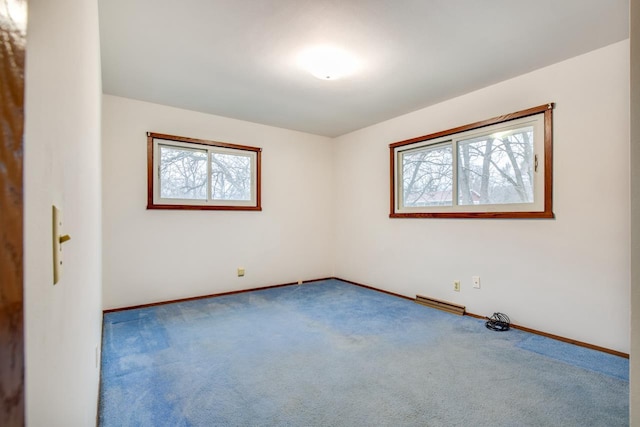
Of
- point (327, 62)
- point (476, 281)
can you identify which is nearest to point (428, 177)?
point (476, 281)

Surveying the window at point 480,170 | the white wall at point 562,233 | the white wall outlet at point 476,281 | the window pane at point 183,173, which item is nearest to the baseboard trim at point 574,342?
the white wall at point 562,233

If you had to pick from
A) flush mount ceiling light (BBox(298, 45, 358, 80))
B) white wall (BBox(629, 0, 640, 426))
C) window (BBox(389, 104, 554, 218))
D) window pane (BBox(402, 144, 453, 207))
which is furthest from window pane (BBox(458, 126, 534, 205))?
white wall (BBox(629, 0, 640, 426))

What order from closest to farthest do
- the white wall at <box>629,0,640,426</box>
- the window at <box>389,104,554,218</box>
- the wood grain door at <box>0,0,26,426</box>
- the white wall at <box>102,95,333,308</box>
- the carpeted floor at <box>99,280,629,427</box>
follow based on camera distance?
the wood grain door at <box>0,0,26,426</box> → the white wall at <box>629,0,640,426</box> → the carpeted floor at <box>99,280,629,427</box> → the window at <box>389,104,554,218</box> → the white wall at <box>102,95,333,308</box>

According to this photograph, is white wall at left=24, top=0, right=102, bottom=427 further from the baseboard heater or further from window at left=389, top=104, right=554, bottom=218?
the baseboard heater

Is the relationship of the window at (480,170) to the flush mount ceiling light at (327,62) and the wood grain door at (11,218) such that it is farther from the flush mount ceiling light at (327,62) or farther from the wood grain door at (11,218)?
the wood grain door at (11,218)

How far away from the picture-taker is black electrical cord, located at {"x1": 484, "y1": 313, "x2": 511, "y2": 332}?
9.67 feet

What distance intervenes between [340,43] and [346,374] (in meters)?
2.38

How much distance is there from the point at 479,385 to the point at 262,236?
326 centimetres

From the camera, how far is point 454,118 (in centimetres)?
355

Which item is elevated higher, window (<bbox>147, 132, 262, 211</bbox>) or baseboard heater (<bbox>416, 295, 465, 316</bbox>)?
window (<bbox>147, 132, 262, 211</bbox>)

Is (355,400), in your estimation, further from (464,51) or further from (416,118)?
(416,118)

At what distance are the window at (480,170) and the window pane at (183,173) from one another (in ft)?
8.23

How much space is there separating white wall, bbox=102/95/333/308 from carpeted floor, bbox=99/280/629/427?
609 mm

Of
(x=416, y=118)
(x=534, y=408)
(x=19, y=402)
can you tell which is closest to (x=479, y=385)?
(x=534, y=408)
